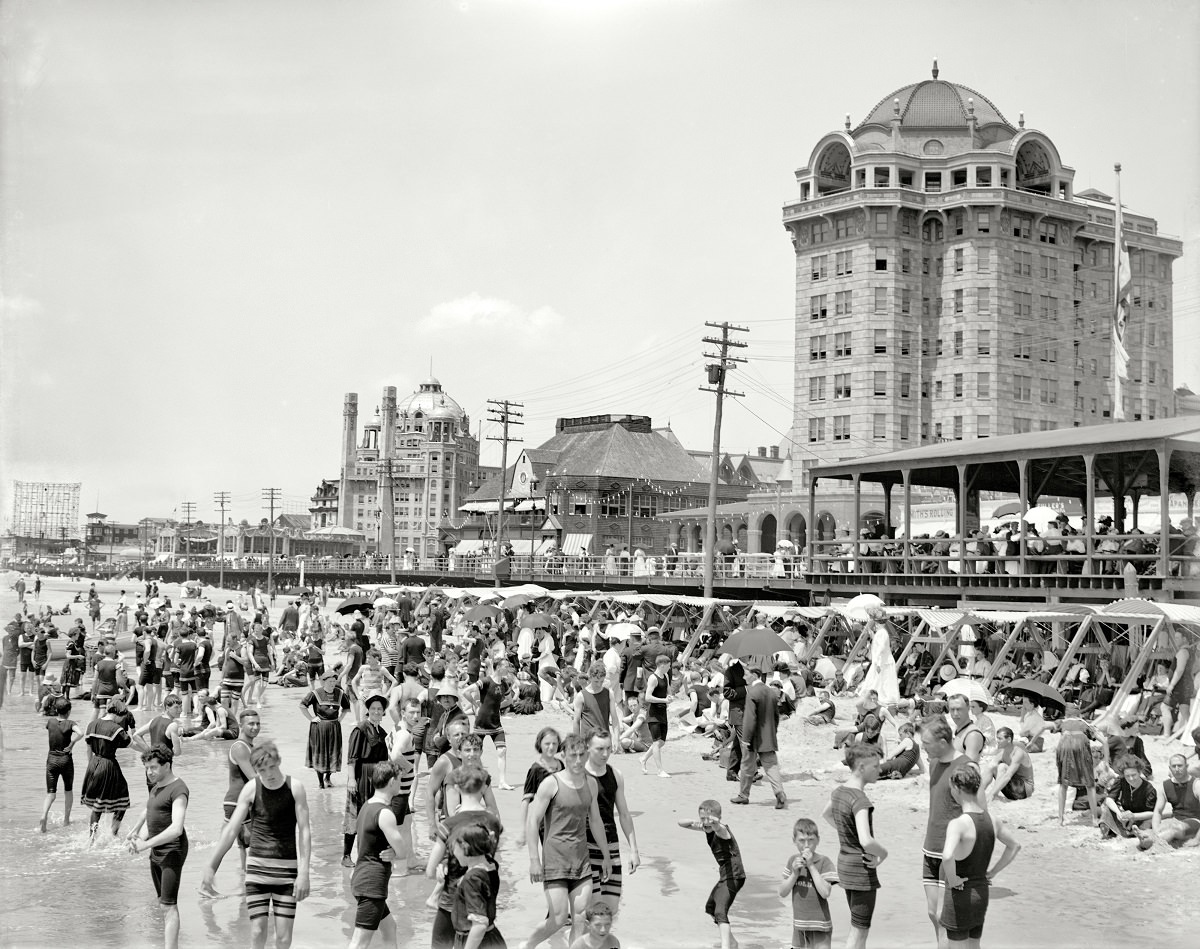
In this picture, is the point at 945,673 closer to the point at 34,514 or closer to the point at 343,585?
the point at 343,585

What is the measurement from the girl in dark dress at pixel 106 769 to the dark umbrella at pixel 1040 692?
9856 millimetres

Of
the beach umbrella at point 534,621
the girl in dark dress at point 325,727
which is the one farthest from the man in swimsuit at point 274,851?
the beach umbrella at point 534,621

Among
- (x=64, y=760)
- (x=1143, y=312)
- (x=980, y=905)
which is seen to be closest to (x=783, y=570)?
(x=64, y=760)

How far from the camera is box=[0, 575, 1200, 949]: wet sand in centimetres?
941

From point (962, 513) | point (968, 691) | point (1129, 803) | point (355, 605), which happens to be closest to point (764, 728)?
point (968, 691)

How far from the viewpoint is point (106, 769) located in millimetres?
11820

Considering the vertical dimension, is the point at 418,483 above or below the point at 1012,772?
above

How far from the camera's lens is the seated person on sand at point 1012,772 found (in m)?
13.5

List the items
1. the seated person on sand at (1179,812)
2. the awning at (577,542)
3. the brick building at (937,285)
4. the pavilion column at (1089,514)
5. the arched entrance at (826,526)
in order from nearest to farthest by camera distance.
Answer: the seated person on sand at (1179,812), the pavilion column at (1089,514), the arched entrance at (826,526), the brick building at (937,285), the awning at (577,542)

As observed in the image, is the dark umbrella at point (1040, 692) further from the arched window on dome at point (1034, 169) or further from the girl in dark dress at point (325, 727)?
the arched window on dome at point (1034, 169)

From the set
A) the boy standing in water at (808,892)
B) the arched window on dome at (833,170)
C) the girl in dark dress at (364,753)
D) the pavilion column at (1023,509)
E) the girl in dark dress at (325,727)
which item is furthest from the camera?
the arched window on dome at (833,170)

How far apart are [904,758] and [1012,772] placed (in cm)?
178

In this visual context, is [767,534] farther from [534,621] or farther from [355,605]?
[534,621]

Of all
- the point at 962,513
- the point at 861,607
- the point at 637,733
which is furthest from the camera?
the point at 962,513
